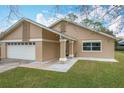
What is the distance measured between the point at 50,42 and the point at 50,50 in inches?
35.4

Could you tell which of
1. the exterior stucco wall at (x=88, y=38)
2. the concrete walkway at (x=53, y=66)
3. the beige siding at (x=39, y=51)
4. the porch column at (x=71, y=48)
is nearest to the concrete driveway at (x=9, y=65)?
the concrete walkway at (x=53, y=66)

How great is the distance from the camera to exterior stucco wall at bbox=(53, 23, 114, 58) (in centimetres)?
2034

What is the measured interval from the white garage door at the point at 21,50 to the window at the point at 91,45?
26.6 ft

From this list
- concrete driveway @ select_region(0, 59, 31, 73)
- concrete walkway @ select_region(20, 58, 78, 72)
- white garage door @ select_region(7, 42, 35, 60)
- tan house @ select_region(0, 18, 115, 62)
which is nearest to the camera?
concrete walkway @ select_region(20, 58, 78, 72)

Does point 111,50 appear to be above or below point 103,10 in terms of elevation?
below

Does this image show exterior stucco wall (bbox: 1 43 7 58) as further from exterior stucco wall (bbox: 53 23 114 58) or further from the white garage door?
exterior stucco wall (bbox: 53 23 114 58)

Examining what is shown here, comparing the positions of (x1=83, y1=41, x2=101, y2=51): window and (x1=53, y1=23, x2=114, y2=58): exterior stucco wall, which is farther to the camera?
(x1=83, y1=41, x2=101, y2=51): window

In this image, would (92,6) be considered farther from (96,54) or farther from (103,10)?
(96,54)

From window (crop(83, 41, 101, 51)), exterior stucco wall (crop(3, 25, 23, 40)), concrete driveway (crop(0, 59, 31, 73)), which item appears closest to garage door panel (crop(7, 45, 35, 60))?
exterior stucco wall (crop(3, 25, 23, 40))

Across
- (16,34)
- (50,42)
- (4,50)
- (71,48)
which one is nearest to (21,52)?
(16,34)
